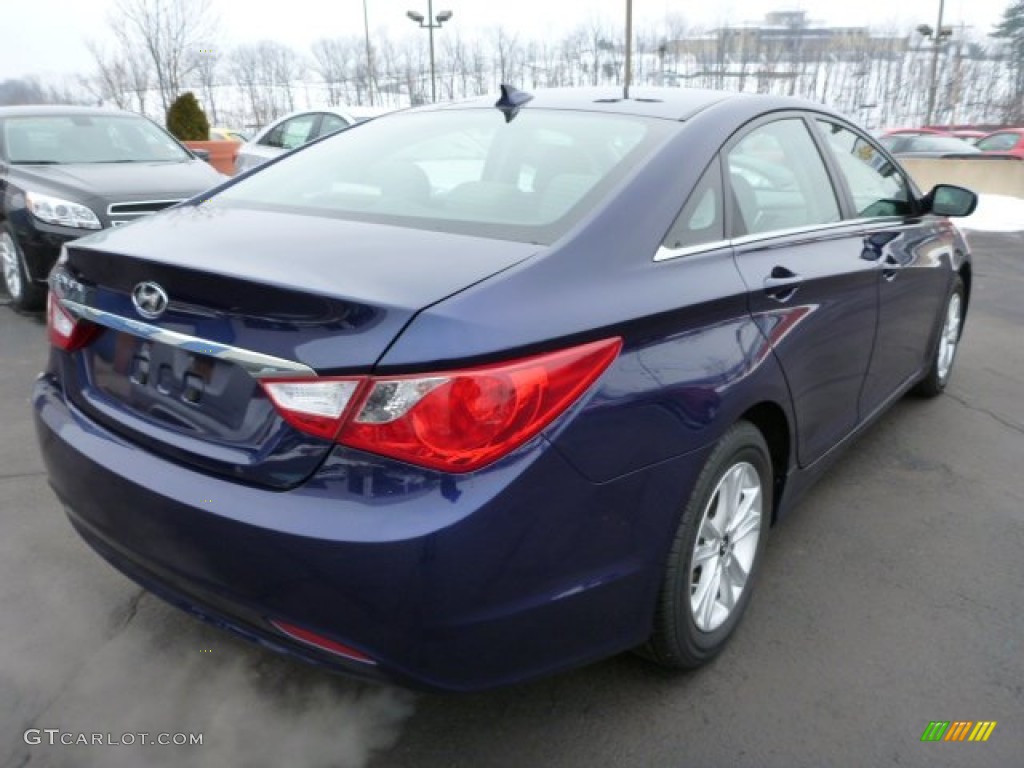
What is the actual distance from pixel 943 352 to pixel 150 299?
4257 millimetres

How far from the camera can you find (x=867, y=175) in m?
3.56

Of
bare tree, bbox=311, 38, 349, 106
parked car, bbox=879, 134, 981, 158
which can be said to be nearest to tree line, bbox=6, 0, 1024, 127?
bare tree, bbox=311, 38, 349, 106

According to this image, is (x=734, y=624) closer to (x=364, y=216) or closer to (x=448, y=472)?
(x=448, y=472)

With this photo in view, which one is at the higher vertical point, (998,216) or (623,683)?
(623,683)

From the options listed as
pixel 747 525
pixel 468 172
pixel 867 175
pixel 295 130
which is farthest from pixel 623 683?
pixel 295 130

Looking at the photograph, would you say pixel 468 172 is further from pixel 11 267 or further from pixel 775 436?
pixel 11 267

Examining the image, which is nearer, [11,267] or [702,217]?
[702,217]

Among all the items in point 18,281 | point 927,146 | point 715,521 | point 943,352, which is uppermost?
point 715,521

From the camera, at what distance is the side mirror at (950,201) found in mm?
3914

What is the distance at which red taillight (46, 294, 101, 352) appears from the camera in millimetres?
2242

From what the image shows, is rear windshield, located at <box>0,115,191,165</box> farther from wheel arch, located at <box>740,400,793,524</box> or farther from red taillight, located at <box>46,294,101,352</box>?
wheel arch, located at <box>740,400,793,524</box>

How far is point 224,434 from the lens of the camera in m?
1.86

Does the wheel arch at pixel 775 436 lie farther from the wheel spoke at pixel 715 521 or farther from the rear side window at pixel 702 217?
the rear side window at pixel 702 217

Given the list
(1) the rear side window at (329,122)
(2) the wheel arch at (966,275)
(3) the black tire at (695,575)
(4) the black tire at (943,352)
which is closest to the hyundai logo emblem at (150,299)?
(3) the black tire at (695,575)
